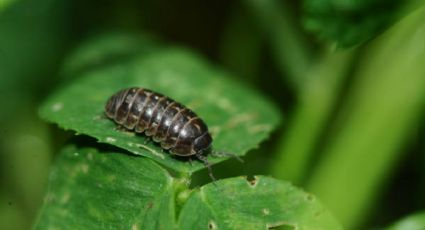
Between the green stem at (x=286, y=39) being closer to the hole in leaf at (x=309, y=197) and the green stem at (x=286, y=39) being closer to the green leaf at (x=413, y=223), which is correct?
the green leaf at (x=413, y=223)

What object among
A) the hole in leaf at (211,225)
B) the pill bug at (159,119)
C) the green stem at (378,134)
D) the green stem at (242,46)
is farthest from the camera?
the green stem at (242,46)

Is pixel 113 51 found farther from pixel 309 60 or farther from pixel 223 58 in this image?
pixel 309 60

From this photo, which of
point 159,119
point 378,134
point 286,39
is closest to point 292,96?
point 286,39

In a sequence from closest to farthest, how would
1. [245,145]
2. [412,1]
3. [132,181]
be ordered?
[132,181]
[412,1]
[245,145]

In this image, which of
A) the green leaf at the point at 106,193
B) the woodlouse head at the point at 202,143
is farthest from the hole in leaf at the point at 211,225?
the woodlouse head at the point at 202,143

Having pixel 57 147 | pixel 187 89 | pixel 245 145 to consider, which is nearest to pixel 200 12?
pixel 187 89

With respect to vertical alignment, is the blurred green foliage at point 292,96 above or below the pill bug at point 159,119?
above

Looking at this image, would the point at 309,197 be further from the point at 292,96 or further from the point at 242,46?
the point at 242,46

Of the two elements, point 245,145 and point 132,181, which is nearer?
point 132,181
